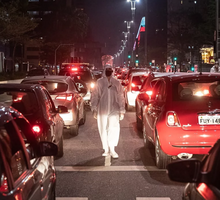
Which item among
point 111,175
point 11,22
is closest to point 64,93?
point 111,175

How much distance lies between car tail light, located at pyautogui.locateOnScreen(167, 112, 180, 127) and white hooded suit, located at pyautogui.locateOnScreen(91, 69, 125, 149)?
1620 mm

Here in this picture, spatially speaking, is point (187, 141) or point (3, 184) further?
point (187, 141)

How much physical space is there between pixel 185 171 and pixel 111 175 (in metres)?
4.43

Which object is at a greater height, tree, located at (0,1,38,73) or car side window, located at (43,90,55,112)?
tree, located at (0,1,38,73)

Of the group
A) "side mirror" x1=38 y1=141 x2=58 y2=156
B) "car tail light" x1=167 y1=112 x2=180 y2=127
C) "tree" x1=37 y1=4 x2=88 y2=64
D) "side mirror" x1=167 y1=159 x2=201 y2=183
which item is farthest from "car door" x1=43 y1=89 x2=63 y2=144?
"tree" x1=37 y1=4 x2=88 y2=64

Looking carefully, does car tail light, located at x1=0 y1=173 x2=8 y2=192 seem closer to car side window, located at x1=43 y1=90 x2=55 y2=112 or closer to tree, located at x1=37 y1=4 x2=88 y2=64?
car side window, located at x1=43 y1=90 x2=55 y2=112

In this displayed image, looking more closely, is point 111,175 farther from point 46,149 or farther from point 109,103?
point 46,149

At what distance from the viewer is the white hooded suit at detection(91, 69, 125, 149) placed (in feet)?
28.6

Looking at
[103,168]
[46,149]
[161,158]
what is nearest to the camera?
[46,149]

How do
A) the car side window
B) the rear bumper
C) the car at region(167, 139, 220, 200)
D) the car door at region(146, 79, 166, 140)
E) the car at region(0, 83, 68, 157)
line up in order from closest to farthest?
the car at region(167, 139, 220, 200), the car at region(0, 83, 68, 157), the rear bumper, the car side window, the car door at region(146, 79, 166, 140)

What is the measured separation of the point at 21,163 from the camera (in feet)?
11.2

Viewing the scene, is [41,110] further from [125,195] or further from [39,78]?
[39,78]

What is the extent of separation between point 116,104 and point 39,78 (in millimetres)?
3004

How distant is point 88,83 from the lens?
1927 centimetres
